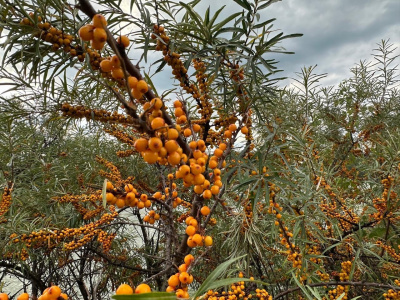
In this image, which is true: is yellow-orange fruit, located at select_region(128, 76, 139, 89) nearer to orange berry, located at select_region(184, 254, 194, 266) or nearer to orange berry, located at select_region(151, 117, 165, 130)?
orange berry, located at select_region(151, 117, 165, 130)

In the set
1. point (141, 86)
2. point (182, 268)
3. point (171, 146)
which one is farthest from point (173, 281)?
point (141, 86)

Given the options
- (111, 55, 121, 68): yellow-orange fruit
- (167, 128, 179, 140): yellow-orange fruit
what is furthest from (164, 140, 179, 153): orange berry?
(111, 55, 121, 68): yellow-orange fruit

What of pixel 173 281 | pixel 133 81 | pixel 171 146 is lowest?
pixel 173 281

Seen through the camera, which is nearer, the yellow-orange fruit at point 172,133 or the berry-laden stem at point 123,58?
the berry-laden stem at point 123,58

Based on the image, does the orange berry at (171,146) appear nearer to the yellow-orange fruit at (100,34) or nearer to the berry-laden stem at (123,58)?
the berry-laden stem at (123,58)

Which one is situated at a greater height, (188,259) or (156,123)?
(156,123)

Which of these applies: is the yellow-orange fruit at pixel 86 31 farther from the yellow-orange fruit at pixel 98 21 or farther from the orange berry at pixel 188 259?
the orange berry at pixel 188 259

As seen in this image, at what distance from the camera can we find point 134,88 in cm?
40

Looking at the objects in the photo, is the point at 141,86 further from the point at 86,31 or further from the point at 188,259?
the point at 188,259

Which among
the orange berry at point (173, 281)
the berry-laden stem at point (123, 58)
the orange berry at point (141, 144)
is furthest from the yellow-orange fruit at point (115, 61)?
the orange berry at point (173, 281)

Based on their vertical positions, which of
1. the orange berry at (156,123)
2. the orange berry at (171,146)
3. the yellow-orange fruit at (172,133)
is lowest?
the orange berry at (171,146)

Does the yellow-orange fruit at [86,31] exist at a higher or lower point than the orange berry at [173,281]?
higher

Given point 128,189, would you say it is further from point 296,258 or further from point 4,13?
point 296,258

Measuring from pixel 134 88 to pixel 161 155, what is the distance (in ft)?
0.40
